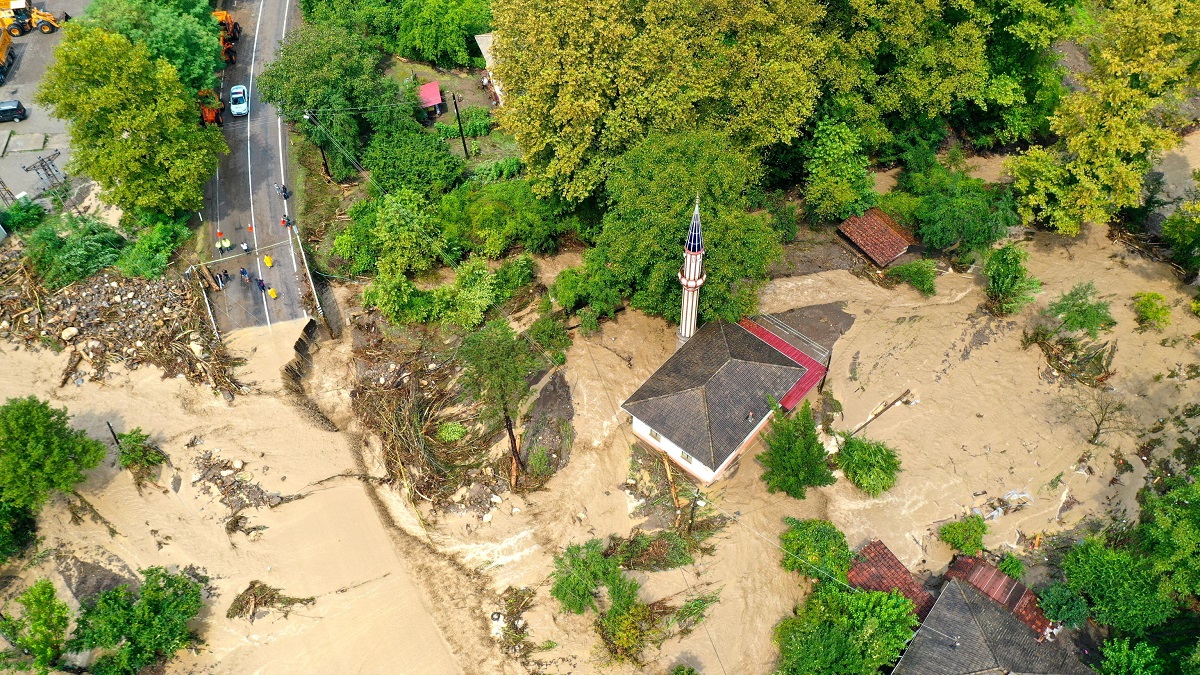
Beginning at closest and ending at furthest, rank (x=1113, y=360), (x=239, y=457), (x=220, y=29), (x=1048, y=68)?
(x=239, y=457), (x=1113, y=360), (x=1048, y=68), (x=220, y=29)

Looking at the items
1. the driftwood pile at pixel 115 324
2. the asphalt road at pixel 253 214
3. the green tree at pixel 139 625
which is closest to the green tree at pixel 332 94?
the asphalt road at pixel 253 214

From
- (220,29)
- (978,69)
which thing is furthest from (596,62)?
(220,29)

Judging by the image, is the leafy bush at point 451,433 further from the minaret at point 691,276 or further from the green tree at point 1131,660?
the green tree at point 1131,660

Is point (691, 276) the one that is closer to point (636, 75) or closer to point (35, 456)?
point (636, 75)

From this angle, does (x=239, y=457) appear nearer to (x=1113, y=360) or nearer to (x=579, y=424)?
(x=579, y=424)

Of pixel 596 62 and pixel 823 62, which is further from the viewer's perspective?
pixel 823 62

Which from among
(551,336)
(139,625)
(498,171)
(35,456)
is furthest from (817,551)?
(35,456)

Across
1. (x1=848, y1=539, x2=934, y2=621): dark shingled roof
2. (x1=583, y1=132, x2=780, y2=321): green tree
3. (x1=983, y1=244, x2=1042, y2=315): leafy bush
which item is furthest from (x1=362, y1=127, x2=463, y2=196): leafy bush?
(x1=983, y1=244, x2=1042, y2=315): leafy bush
